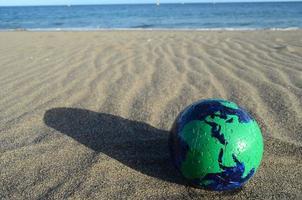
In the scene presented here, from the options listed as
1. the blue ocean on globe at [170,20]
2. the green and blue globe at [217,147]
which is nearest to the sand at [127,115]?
the green and blue globe at [217,147]

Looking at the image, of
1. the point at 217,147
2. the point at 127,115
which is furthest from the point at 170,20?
the point at 217,147

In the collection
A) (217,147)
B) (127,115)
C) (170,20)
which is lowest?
(170,20)

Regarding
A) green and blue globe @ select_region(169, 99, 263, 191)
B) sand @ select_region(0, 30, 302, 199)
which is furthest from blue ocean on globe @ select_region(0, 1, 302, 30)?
green and blue globe @ select_region(169, 99, 263, 191)

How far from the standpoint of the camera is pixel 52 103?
4445 millimetres

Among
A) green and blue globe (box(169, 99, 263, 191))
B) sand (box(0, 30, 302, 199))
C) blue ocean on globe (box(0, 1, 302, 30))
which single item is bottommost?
blue ocean on globe (box(0, 1, 302, 30))

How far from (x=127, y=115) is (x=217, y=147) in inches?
65.6

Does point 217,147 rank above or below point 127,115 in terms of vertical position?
above

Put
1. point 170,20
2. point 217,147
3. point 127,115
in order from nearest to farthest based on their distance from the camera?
point 217,147
point 127,115
point 170,20

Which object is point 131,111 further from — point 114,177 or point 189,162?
point 189,162

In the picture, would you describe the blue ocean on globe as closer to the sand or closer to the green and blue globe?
the sand

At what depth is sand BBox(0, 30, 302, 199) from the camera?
273cm

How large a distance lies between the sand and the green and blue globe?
6.9 inches

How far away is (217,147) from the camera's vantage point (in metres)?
2.43

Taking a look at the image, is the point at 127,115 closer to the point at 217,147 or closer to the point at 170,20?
the point at 217,147
